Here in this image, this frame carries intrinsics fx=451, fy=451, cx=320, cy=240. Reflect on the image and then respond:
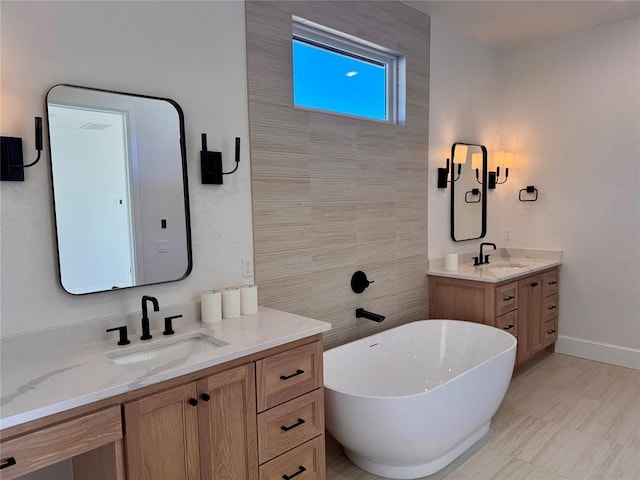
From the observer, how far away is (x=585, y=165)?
12.8 ft

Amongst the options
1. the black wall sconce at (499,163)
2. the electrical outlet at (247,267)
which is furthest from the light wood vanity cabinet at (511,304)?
the electrical outlet at (247,267)

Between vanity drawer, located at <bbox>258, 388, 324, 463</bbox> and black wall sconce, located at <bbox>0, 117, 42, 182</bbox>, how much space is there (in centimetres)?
131

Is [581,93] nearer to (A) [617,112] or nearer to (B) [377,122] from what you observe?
(A) [617,112]

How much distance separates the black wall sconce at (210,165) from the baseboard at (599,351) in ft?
11.6

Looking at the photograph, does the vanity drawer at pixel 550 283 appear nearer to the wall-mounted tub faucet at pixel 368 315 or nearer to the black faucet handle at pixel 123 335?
the wall-mounted tub faucet at pixel 368 315

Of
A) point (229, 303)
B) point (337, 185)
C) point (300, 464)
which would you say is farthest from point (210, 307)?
point (337, 185)

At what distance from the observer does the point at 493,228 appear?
4375 millimetres

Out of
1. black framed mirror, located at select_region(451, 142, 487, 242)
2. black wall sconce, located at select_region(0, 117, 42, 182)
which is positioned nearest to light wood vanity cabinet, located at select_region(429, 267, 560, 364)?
black framed mirror, located at select_region(451, 142, 487, 242)

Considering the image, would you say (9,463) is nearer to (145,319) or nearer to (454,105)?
(145,319)

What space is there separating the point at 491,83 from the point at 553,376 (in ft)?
8.68

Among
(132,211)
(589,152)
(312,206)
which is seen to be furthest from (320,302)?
(589,152)

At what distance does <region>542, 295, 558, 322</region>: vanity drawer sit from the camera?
388cm

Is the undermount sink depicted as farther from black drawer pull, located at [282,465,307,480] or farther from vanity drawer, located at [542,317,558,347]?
vanity drawer, located at [542,317,558,347]

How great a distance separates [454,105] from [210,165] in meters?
2.41
